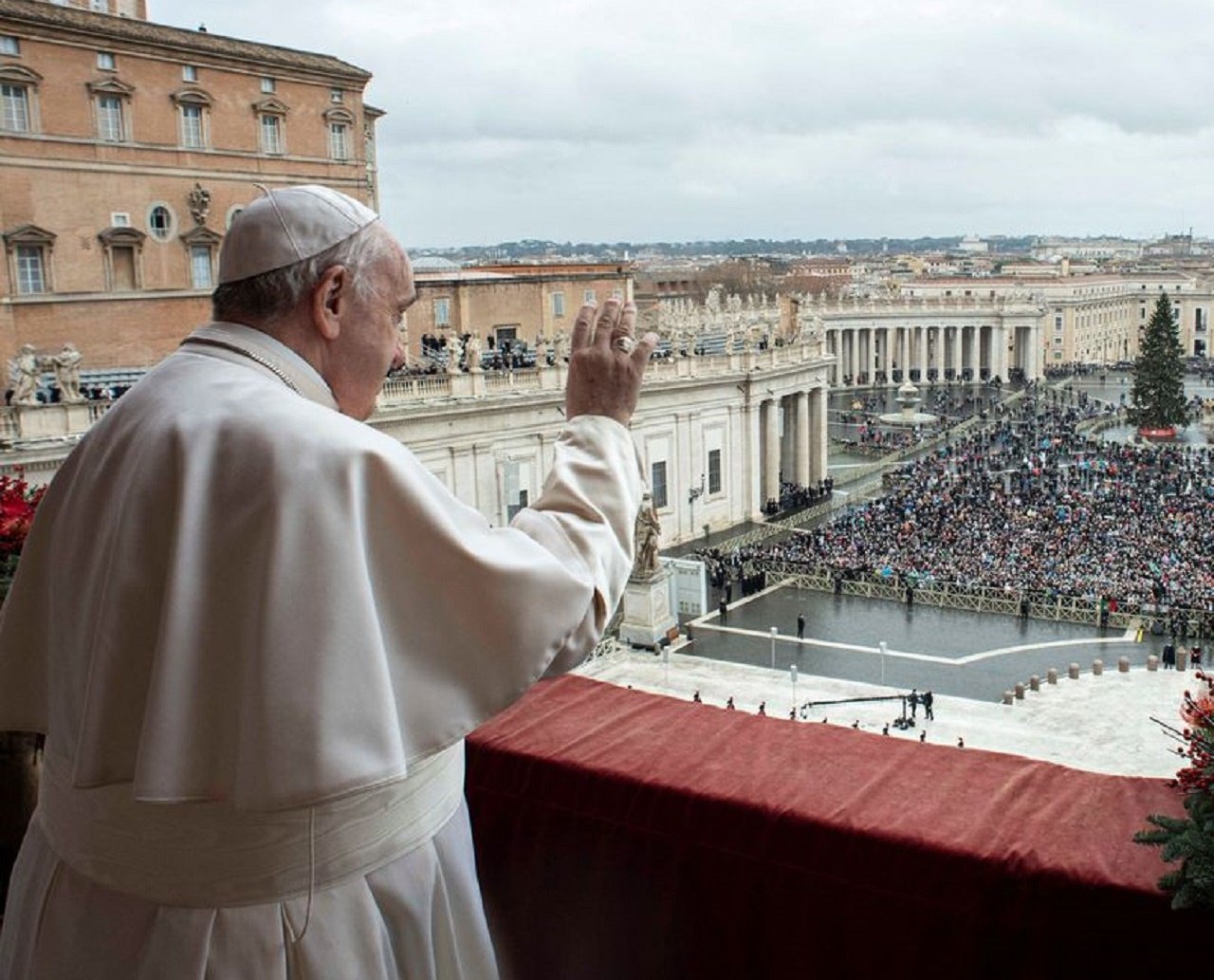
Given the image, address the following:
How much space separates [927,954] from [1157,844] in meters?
0.62

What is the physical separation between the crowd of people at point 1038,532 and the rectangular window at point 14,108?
724 inches

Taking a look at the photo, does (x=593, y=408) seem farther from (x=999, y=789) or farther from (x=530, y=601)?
(x=999, y=789)

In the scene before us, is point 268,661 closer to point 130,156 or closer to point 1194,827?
point 1194,827

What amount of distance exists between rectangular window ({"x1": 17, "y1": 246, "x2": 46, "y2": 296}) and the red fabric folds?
26.5 metres

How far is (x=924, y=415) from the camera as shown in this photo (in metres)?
64.2

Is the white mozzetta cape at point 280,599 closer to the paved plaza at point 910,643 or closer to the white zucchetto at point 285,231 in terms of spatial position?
the white zucchetto at point 285,231

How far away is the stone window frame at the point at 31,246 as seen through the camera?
26734 millimetres

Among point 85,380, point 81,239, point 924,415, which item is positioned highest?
point 81,239

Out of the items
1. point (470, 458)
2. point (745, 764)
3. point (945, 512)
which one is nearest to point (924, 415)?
point (945, 512)

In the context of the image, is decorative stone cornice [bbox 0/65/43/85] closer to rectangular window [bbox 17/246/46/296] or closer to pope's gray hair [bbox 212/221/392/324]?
rectangular window [bbox 17/246/46/296]

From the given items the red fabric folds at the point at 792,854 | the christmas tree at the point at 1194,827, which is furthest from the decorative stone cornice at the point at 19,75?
the christmas tree at the point at 1194,827

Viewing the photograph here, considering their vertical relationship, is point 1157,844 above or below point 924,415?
above

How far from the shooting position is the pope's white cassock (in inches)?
79.4

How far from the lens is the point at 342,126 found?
108 ft
